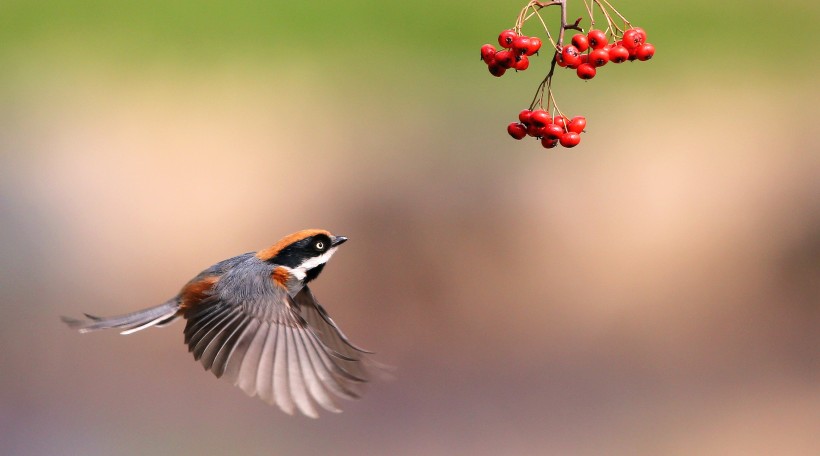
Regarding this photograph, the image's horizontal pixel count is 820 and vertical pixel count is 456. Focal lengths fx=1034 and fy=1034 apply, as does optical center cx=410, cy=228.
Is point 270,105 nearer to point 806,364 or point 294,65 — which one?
point 294,65

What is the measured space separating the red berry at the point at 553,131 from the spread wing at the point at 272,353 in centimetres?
92

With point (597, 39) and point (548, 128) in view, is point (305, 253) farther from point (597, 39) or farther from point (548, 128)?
point (597, 39)

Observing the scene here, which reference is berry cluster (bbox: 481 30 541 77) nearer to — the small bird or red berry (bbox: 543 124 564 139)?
red berry (bbox: 543 124 564 139)

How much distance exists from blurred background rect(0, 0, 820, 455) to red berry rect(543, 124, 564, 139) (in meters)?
4.19

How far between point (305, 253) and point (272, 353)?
0.38 m

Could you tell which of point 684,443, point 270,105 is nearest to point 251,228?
point 270,105

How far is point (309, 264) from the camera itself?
362 cm

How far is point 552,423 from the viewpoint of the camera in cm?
707

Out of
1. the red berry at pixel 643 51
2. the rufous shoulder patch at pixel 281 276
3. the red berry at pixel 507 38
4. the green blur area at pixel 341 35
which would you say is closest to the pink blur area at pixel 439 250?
the green blur area at pixel 341 35

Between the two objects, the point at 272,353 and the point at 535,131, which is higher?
the point at 535,131

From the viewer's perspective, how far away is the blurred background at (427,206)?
736 centimetres

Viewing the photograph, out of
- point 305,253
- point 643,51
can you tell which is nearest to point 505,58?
point 643,51

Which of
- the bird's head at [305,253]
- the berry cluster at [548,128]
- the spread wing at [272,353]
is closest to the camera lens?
the berry cluster at [548,128]

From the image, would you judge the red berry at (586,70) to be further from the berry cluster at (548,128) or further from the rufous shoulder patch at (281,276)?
the rufous shoulder patch at (281,276)
